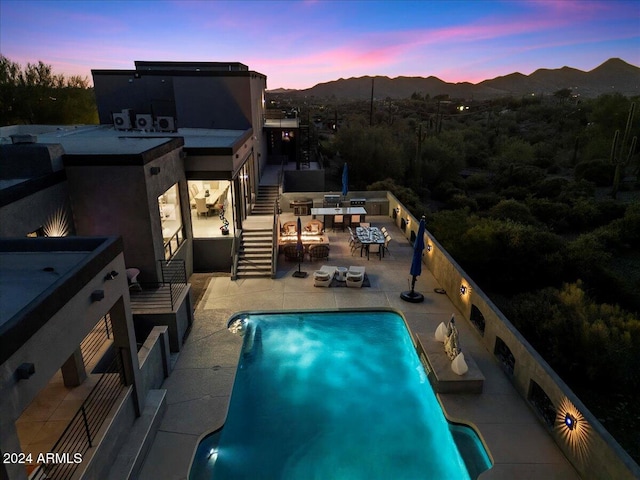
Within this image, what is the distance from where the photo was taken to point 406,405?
988 cm

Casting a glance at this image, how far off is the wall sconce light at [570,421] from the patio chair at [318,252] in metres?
11.3

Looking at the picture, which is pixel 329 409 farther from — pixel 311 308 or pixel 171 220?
pixel 171 220

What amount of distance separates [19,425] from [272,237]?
37.7 ft

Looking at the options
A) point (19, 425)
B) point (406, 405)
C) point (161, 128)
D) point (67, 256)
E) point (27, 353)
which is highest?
point (161, 128)

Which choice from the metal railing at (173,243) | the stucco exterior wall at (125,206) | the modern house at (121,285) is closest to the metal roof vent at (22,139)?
the modern house at (121,285)

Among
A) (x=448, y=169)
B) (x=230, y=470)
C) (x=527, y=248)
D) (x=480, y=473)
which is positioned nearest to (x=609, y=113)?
(x=448, y=169)

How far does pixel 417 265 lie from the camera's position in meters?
13.5

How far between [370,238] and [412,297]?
4773 millimetres

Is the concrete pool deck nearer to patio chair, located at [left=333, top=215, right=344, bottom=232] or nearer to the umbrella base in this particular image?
the umbrella base

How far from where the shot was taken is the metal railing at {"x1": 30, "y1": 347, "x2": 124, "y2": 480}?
6.15 meters

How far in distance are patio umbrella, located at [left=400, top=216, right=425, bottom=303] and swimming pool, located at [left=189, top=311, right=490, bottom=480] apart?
121 cm

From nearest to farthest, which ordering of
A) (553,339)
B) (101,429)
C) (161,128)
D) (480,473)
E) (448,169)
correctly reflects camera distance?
1. (101,429)
2. (480,473)
3. (553,339)
4. (161,128)
5. (448,169)

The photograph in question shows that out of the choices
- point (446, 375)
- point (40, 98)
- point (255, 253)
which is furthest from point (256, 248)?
point (40, 98)

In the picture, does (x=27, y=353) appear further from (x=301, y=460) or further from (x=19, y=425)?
(x=301, y=460)
